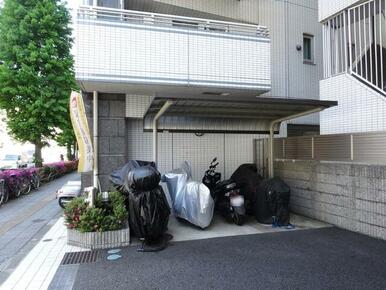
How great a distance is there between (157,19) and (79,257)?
17.0 feet

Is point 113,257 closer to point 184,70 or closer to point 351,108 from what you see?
point 184,70

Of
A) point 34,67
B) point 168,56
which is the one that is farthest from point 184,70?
point 34,67

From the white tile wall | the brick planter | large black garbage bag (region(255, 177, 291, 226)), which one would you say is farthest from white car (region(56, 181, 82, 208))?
the white tile wall

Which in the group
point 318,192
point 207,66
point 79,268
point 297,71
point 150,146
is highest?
point 297,71

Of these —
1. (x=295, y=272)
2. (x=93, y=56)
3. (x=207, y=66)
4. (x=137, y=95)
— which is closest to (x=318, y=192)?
(x=295, y=272)

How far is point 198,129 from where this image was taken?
26.4 feet

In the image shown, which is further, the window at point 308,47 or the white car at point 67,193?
the window at point 308,47

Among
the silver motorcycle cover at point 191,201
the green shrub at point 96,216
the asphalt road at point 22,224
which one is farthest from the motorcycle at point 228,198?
the asphalt road at point 22,224

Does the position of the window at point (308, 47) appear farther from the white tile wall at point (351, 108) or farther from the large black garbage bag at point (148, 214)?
the large black garbage bag at point (148, 214)

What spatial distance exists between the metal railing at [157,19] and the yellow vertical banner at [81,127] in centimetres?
181

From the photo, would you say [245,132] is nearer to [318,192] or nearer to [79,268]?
[318,192]

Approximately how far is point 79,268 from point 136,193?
1.46 meters

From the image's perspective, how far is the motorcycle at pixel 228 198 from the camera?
6.50 m

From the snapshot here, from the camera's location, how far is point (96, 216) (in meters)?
5.16
